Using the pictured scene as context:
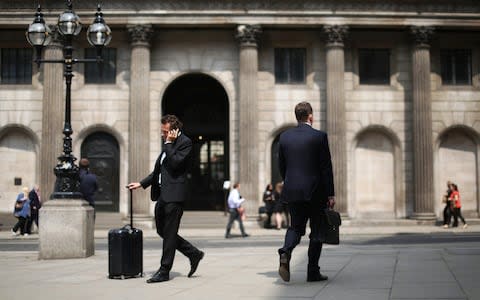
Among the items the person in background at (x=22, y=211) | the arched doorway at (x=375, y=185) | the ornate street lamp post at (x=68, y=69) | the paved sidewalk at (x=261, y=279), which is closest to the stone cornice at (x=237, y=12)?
the arched doorway at (x=375, y=185)

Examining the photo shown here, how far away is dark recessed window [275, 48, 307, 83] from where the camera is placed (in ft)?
108

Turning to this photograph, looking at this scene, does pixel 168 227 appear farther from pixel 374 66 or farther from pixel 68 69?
pixel 374 66

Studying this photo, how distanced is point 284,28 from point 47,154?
12.3m

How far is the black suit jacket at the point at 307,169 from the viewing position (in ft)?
→ 30.2

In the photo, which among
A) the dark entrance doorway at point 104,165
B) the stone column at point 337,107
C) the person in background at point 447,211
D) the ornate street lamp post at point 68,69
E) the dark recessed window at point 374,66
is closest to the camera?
→ the ornate street lamp post at point 68,69

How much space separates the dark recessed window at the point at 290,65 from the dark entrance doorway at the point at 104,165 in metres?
8.51

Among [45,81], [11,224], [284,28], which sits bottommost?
[11,224]

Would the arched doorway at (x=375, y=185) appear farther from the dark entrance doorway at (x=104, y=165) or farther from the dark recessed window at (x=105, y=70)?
the dark recessed window at (x=105, y=70)

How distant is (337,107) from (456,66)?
679cm

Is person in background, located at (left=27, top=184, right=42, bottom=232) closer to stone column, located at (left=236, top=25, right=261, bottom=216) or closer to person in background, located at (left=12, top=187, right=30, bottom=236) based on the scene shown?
person in background, located at (left=12, top=187, right=30, bottom=236)

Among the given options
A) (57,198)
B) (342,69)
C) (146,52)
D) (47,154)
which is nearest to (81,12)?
(146,52)

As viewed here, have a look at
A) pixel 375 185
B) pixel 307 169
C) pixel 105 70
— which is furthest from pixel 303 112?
pixel 105 70

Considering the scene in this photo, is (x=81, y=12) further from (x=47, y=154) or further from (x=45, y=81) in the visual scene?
(x=47, y=154)

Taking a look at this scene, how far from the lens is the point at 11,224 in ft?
102
